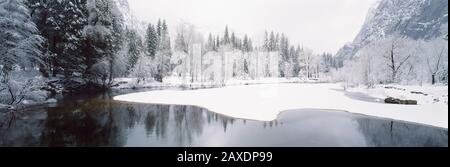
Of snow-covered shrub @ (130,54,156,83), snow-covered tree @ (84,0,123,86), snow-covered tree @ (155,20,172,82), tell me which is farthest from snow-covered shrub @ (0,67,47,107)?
snow-covered tree @ (155,20,172,82)

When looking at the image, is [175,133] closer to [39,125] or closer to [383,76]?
[39,125]

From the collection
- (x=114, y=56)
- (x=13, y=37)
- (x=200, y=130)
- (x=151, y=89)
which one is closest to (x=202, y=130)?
(x=200, y=130)

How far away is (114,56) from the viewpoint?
3581 centimetres

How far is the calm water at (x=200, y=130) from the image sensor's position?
11.4m

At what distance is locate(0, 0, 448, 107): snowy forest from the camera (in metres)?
20.7

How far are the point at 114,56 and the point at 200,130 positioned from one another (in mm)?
26649

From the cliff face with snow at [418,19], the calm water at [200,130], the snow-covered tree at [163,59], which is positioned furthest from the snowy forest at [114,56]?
the cliff face with snow at [418,19]

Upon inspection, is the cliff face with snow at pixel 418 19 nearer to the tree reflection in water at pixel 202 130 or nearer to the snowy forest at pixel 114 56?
the snowy forest at pixel 114 56

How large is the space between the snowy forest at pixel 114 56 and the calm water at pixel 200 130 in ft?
18.9

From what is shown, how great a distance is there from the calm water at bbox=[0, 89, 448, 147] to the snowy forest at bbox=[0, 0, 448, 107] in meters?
5.77
